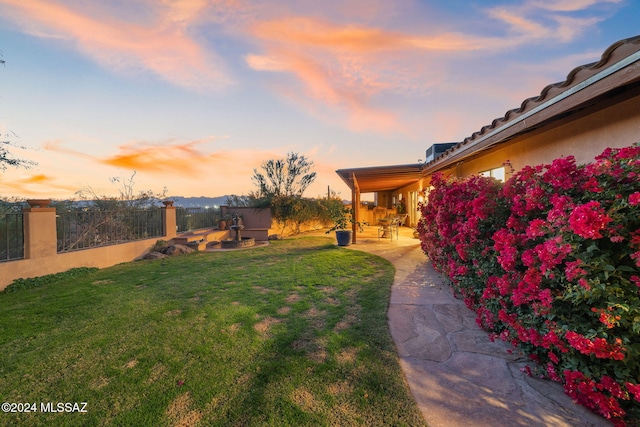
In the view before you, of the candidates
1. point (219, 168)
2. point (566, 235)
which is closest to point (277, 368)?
point (566, 235)

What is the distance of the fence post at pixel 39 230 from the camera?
5578 mm

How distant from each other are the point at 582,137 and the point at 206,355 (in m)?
5.59

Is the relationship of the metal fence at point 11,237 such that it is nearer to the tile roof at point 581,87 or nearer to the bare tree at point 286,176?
the tile roof at point 581,87

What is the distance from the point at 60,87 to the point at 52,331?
6.89 meters

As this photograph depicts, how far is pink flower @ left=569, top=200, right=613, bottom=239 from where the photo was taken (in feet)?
5.10

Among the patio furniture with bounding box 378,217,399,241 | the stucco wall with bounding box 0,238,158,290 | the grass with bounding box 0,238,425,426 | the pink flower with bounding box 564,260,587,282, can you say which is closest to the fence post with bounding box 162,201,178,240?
the stucco wall with bounding box 0,238,158,290

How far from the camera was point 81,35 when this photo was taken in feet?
19.7

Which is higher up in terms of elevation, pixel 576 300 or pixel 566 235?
pixel 566 235

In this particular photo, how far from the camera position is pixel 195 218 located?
1195 centimetres

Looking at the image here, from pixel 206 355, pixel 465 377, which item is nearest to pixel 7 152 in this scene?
pixel 206 355

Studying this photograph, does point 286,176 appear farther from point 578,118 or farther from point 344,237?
point 578,118

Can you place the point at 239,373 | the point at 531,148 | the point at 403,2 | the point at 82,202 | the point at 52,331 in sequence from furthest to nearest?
the point at 82,202 < the point at 403,2 < the point at 531,148 < the point at 52,331 < the point at 239,373

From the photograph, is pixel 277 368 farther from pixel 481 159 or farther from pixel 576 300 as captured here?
pixel 481 159

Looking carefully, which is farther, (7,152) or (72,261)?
(72,261)
